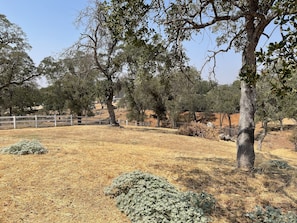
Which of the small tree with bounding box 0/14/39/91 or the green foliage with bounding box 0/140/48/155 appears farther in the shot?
the small tree with bounding box 0/14/39/91

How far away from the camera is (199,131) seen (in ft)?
71.8

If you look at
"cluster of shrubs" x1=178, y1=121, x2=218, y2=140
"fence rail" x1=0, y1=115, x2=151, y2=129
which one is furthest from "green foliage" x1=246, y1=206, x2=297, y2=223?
"fence rail" x1=0, y1=115, x2=151, y2=129

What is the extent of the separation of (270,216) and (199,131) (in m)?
17.5

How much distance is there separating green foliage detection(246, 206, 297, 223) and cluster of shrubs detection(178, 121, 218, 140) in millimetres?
16620

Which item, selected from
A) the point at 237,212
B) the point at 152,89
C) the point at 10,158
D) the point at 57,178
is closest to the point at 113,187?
the point at 57,178

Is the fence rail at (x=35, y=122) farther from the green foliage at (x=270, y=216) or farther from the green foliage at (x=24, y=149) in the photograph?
the green foliage at (x=270, y=216)

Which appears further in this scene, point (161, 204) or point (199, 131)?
point (199, 131)

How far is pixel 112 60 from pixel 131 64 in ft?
5.41

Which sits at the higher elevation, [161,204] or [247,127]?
[247,127]

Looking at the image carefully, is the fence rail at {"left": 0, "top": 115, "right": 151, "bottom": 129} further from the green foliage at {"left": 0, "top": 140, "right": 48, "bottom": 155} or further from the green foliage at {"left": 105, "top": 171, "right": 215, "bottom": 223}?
the green foliage at {"left": 105, "top": 171, "right": 215, "bottom": 223}

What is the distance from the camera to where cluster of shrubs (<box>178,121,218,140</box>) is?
69.8 ft

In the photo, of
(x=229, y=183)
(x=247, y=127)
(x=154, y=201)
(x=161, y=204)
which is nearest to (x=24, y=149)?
(x=154, y=201)

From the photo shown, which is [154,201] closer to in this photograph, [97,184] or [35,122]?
[97,184]

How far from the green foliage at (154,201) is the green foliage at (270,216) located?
0.74 metres
